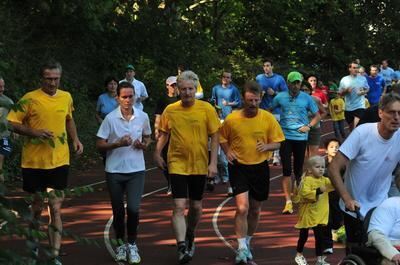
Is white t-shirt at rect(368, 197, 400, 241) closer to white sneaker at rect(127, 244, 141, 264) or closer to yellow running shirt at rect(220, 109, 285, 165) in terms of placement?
yellow running shirt at rect(220, 109, 285, 165)

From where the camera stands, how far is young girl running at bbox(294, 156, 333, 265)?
24.6 ft

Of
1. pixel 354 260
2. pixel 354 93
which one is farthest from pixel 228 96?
pixel 354 260

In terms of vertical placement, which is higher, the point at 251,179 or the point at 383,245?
the point at 251,179

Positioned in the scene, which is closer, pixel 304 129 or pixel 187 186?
pixel 187 186

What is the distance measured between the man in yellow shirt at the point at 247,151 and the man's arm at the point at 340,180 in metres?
2.11

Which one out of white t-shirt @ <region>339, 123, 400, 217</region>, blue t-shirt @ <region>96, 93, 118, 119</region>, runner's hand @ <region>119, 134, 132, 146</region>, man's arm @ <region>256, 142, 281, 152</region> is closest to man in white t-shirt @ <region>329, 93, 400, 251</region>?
white t-shirt @ <region>339, 123, 400, 217</region>

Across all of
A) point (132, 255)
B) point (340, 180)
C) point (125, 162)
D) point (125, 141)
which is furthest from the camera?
point (132, 255)

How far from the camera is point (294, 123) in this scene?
1073cm

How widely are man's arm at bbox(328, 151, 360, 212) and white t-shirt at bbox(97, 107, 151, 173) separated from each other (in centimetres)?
264

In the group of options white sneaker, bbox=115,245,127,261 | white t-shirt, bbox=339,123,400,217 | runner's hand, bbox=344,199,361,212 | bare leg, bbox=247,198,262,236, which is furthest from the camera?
bare leg, bbox=247,198,262,236

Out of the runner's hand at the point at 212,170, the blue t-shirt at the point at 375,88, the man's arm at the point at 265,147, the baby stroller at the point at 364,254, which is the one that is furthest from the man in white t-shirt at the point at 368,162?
the blue t-shirt at the point at 375,88

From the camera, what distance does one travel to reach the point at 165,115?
7746mm

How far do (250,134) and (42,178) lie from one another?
2.20 m

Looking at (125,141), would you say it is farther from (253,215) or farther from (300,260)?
(300,260)
